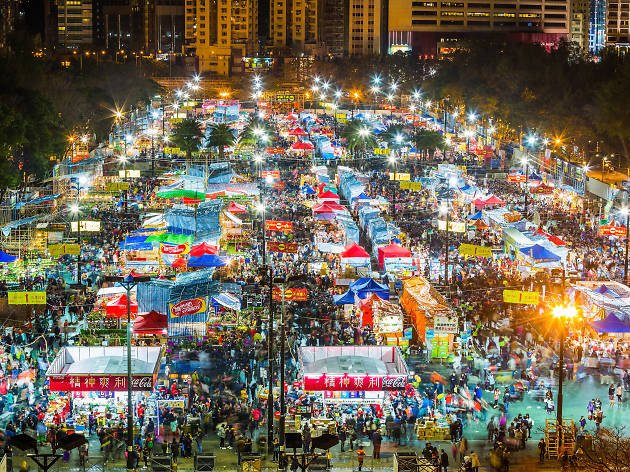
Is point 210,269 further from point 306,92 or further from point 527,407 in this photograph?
point 306,92

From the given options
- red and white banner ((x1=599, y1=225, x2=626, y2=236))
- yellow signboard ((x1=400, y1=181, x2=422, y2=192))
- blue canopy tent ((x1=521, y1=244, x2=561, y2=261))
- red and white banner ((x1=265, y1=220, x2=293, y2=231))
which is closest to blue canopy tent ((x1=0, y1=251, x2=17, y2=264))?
red and white banner ((x1=265, y1=220, x2=293, y2=231))

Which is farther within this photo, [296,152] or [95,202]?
[296,152]

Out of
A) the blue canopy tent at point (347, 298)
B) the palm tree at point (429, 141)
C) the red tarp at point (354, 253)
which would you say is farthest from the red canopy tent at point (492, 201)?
the palm tree at point (429, 141)

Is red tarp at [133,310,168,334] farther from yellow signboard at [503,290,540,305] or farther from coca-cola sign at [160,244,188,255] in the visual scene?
yellow signboard at [503,290,540,305]

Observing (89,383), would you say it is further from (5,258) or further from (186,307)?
(5,258)

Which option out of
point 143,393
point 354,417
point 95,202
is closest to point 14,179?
point 95,202

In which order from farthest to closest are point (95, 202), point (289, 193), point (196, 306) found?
point (289, 193), point (95, 202), point (196, 306)
